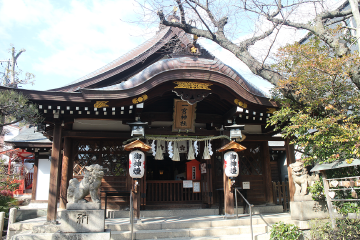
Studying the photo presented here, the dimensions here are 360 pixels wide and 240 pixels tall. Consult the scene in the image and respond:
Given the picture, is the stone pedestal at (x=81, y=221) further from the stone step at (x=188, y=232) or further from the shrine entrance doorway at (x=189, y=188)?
the shrine entrance doorway at (x=189, y=188)

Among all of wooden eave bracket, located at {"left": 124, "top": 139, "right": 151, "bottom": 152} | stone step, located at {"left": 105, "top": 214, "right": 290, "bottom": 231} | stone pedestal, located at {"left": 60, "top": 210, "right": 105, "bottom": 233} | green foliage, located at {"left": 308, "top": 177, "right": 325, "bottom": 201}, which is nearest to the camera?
stone pedestal, located at {"left": 60, "top": 210, "right": 105, "bottom": 233}

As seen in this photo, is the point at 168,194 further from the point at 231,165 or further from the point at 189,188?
the point at 231,165

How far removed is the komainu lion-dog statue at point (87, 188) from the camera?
656cm

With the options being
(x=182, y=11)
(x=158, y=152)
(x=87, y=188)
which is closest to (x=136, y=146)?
(x=158, y=152)

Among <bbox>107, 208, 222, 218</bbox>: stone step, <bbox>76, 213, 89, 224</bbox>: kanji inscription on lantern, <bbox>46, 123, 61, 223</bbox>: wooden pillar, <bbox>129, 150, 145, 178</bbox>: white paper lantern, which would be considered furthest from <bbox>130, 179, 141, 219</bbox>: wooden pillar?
<bbox>46, 123, 61, 223</bbox>: wooden pillar

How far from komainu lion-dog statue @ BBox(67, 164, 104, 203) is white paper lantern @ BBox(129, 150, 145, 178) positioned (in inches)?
48.7

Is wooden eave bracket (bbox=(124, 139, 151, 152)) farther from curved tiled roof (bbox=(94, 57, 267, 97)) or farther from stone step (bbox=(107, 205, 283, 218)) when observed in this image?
stone step (bbox=(107, 205, 283, 218))

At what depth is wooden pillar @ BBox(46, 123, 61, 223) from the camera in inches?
300

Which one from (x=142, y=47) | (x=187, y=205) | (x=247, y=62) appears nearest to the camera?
(x=247, y=62)

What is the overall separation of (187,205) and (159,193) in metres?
1.16

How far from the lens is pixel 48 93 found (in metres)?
7.50

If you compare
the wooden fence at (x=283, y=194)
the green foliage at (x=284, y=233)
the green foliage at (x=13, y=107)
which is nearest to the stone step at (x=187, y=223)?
the green foliage at (x=284, y=233)

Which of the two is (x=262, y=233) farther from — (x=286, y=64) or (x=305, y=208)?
(x=286, y=64)

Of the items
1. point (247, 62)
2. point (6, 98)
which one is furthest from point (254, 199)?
point (6, 98)
